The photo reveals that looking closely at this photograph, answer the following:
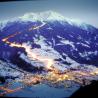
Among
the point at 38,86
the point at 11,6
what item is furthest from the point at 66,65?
the point at 11,6

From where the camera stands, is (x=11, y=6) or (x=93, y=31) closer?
(x=93, y=31)

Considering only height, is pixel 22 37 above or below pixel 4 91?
above

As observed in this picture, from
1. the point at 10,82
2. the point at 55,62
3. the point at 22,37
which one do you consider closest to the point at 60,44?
the point at 55,62

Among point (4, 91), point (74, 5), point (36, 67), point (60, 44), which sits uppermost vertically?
point (74, 5)

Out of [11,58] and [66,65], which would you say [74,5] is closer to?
[66,65]

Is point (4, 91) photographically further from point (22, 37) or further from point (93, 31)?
point (93, 31)

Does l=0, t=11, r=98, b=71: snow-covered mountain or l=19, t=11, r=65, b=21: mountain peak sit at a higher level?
l=19, t=11, r=65, b=21: mountain peak

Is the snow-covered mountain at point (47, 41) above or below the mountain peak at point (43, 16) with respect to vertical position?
below
